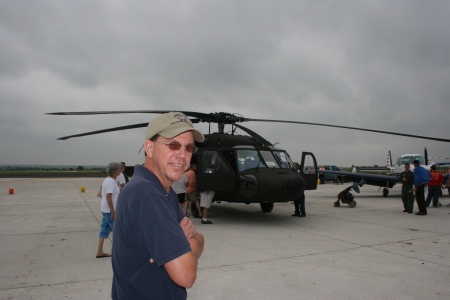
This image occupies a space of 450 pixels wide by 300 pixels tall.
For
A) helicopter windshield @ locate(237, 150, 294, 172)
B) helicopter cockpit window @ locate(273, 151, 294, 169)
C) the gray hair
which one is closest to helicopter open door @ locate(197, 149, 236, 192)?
helicopter windshield @ locate(237, 150, 294, 172)

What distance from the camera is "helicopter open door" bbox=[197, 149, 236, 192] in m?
7.90

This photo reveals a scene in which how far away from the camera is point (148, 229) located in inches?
47.9

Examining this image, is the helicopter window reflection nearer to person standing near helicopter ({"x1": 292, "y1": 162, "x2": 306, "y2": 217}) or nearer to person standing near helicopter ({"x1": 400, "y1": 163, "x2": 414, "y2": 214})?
person standing near helicopter ({"x1": 292, "y1": 162, "x2": 306, "y2": 217})

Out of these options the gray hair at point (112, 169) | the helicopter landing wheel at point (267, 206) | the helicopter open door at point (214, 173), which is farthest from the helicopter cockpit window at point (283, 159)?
the gray hair at point (112, 169)

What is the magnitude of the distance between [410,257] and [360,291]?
189 cm

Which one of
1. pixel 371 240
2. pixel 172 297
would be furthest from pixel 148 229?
pixel 371 240

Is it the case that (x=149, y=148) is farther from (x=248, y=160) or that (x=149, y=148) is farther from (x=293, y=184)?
(x=248, y=160)

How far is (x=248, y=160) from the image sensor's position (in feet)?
26.7

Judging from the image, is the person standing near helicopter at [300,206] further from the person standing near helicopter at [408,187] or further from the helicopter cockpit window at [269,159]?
the person standing near helicopter at [408,187]

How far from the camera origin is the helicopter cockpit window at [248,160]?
803 centimetres

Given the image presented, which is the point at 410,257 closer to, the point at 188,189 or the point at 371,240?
the point at 371,240

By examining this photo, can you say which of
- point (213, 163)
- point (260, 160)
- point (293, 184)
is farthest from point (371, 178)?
point (213, 163)

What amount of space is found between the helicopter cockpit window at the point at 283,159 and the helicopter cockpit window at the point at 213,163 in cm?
143

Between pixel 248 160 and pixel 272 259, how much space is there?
3525 mm
